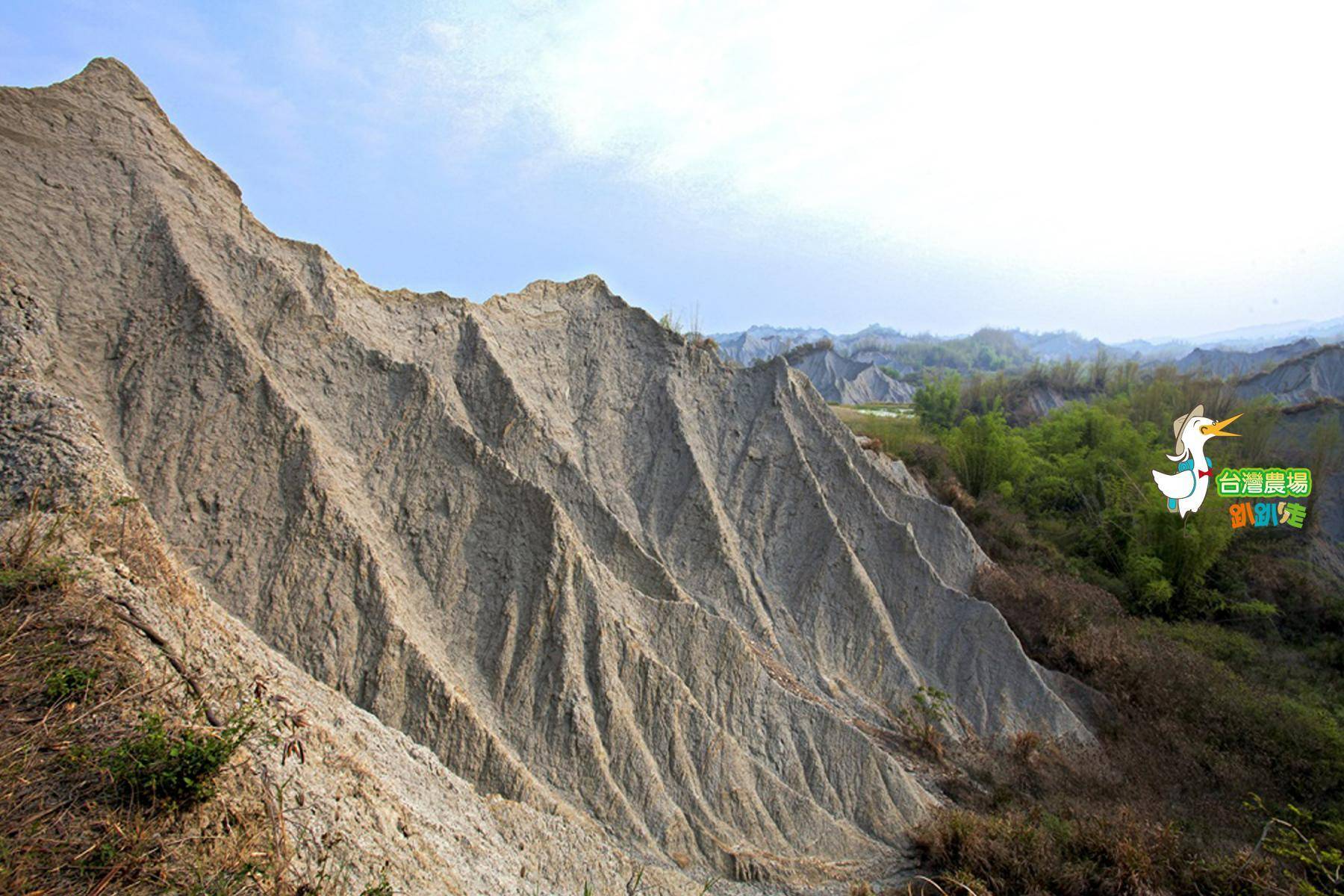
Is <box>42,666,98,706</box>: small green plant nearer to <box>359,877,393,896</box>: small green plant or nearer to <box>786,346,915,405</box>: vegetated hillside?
<box>359,877,393,896</box>: small green plant

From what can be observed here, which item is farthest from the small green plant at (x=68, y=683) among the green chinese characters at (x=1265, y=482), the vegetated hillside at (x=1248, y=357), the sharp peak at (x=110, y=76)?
the vegetated hillside at (x=1248, y=357)

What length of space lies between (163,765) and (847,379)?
78.9 metres

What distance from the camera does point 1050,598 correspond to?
666 inches

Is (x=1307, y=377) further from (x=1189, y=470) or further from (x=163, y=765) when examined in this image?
(x=163, y=765)

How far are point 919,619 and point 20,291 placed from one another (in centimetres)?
1658

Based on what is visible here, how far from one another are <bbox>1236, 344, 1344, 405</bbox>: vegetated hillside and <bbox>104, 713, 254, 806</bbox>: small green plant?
63.3 m

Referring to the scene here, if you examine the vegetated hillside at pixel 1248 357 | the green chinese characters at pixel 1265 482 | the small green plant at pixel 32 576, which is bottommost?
the green chinese characters at pixel 1265 482

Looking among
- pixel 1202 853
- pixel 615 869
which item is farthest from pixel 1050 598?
pixel 615 869

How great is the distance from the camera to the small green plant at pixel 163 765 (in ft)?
13.0

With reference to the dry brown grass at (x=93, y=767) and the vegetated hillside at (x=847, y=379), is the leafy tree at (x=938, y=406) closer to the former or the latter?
the vegetated hillside at (x=847, y=379)

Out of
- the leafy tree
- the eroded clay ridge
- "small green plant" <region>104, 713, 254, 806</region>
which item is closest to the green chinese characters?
the leafy tree

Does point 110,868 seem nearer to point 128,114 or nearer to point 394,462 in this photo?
point 394,462

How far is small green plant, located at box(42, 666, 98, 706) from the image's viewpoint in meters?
4.25

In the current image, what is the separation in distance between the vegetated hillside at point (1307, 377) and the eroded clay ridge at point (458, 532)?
52.2 metres
